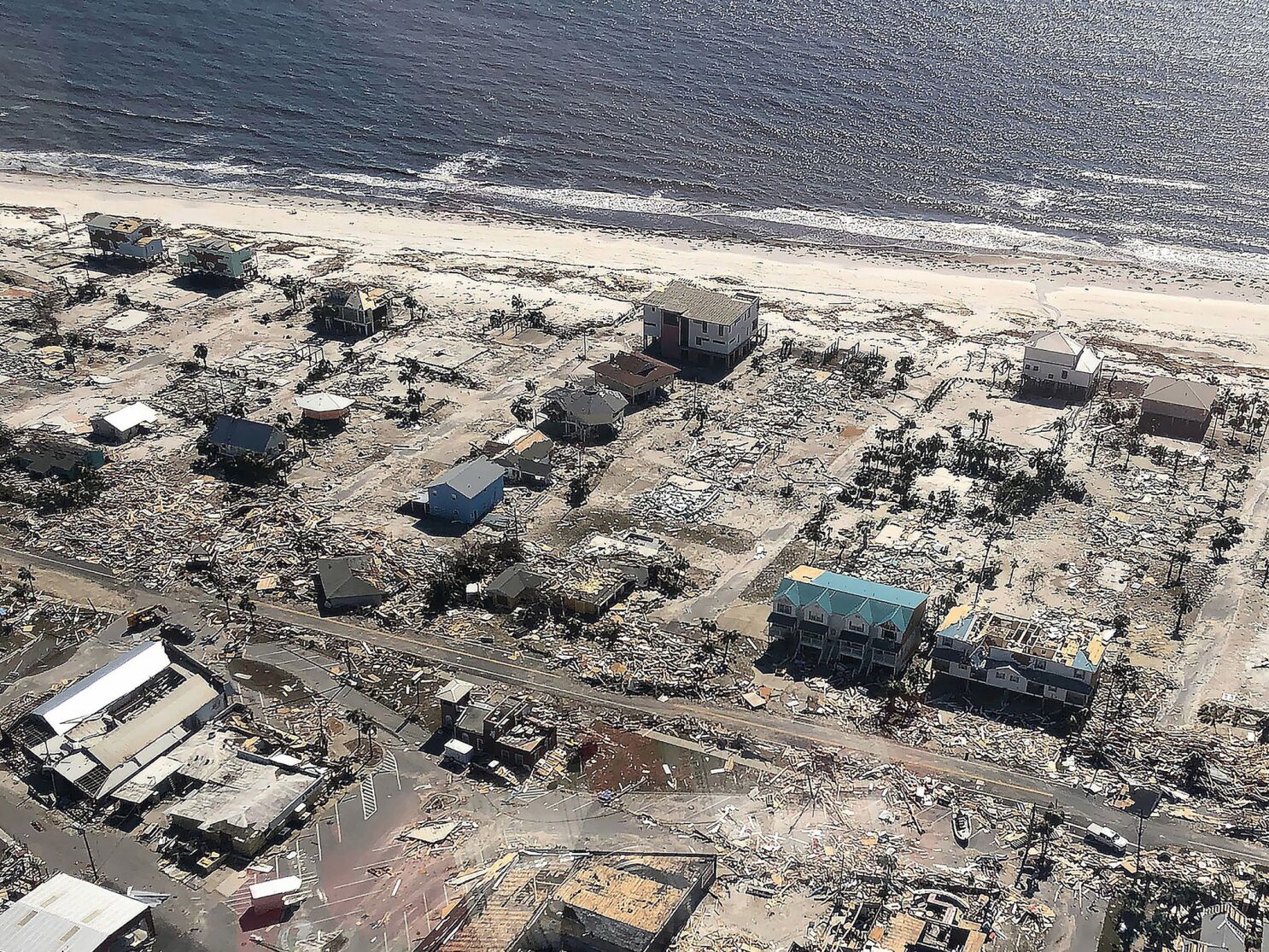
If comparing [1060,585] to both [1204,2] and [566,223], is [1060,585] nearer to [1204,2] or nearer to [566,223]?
[566,223]

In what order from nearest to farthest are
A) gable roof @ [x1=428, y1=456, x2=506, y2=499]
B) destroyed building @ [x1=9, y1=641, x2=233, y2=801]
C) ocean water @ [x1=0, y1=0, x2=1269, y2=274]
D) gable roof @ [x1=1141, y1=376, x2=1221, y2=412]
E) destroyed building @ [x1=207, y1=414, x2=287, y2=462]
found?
destroyed building @ [x1=9, y1=641, x2=233, y2=801]
gable roof @ [x1=428, y1=456, x2=506, y2=499]
destroyed building @ [x1=207, y1=414, x2=287, y2=462]
gable roof @ [x1=1141, y1=376, x2=1221, y2=412]
ocean water @ [x1=0, y1=0, x2=1269, y2=274]

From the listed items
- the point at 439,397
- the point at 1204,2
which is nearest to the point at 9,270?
the point at 439,397

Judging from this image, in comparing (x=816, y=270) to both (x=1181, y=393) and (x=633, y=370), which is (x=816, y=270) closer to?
(x=633, y=370)

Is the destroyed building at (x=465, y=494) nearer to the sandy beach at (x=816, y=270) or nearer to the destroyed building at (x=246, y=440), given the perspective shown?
the destroyed building at (x=246, y=440)

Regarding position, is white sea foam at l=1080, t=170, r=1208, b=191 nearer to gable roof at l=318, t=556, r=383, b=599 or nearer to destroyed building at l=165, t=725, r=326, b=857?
gable roof at l=318, t=556, r=383, b=599

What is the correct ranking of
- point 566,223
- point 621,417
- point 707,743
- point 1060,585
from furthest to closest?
point 566,223 < point 621,417 < point 1060,585 < point 707,743

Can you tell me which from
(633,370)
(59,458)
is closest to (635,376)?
(633,370)

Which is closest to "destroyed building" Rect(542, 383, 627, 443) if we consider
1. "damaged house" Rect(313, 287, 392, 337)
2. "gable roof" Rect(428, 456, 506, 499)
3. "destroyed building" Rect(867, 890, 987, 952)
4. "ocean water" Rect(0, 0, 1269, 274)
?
"gable roof" Rect(428, 456, 506, 499)

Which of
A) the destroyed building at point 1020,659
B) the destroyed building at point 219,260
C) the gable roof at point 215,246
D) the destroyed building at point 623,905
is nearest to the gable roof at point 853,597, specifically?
the destroyed building at point 1020,659
